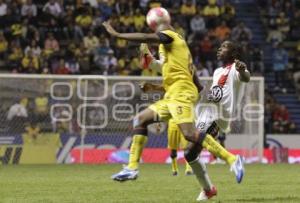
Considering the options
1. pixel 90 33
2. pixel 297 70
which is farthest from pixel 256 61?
pixel 90 33

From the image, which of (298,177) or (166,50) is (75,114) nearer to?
(298,177)

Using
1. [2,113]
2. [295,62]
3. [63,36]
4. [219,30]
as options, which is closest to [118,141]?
[2,113]

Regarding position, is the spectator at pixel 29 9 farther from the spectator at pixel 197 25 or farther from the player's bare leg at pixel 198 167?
the player's bare leg at pixel 198 167

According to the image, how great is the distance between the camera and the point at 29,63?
27.9 meters

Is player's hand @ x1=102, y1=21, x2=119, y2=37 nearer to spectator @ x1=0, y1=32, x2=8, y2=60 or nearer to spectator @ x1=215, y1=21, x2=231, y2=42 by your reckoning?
spectator @ x1=0, y1=32, x2=8, y2=60

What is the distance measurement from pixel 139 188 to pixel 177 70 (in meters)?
3.35

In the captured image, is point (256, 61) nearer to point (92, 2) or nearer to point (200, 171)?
point (92, 2)

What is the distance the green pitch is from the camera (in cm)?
1153

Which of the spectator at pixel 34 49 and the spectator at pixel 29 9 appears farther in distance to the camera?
the spectator at pixel 29 9

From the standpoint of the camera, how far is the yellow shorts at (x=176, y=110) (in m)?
10.8

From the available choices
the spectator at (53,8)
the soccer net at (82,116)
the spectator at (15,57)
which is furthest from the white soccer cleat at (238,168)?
the spectator at (53,8)

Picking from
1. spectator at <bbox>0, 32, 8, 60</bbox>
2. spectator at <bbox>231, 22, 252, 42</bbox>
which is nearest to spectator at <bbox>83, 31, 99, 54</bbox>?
spectator at <bbox>0, 32, 8, 60</bbox>

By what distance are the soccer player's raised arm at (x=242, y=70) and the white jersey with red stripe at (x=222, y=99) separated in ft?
3.23

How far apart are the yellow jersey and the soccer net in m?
13.4
